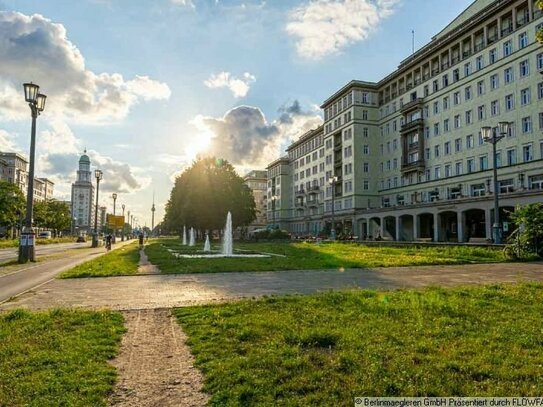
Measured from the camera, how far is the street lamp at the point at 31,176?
21.9m

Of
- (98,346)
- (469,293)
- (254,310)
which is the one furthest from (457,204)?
(98,346)

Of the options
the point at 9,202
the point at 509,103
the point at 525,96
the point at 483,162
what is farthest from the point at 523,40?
the point at 9,202

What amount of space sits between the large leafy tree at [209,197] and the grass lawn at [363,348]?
54.7 meters

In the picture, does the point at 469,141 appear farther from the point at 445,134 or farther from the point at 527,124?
the point at 527,124

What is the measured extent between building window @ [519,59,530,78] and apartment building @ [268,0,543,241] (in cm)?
11

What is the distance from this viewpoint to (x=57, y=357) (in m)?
5.27

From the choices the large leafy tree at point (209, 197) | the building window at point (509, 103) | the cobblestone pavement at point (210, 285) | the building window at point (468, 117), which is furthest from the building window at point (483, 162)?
the cobblestone pavement at point (210, 285)

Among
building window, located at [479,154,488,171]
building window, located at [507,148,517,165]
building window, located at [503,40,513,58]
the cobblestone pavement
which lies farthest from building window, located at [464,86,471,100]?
the cobblestone pavement

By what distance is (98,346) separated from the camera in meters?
5.89

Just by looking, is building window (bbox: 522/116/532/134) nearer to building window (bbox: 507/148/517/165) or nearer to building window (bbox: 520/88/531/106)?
building window (bbox: 520/88/531/106)

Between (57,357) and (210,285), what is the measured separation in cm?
773

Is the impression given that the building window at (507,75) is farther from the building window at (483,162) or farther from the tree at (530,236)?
the tree at (530,236)

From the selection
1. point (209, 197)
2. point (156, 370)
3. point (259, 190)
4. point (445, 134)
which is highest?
point (259, 190)

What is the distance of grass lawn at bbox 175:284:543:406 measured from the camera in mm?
4242
